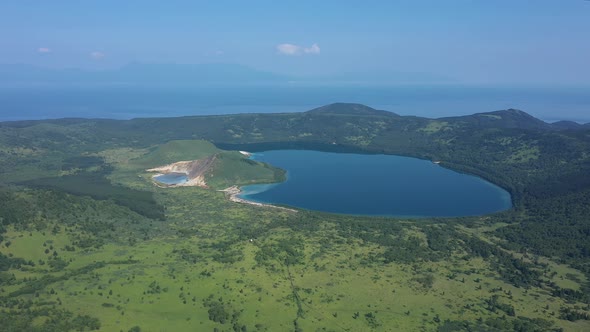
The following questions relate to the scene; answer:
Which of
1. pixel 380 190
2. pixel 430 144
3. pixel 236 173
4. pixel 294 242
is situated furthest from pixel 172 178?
pixel 430 144

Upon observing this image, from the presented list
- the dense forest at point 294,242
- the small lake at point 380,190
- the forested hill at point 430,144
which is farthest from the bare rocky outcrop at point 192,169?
the forested hill at point 430,144

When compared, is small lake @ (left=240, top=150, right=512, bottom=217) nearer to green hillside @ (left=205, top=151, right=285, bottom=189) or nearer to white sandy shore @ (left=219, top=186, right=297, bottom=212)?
white sandy shore @ (left=219, top=186, right=297, bottom=212)

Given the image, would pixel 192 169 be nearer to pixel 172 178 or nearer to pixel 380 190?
pixel 172 178

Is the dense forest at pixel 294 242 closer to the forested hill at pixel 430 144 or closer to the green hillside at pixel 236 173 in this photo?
the forested hill at pixel 430 144

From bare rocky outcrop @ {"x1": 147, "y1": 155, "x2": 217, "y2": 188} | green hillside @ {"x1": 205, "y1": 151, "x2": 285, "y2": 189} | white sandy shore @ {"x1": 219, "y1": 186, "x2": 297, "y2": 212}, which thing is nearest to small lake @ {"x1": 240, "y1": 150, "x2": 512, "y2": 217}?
white sandy shore @ {"x1": 219, "y1": 186, "x2": 297, "y2": 212}

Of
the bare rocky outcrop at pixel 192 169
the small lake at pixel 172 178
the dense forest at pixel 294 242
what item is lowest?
the dense forest at pixel 294 242

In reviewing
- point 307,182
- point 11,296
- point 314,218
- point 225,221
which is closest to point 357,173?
point 307,182
